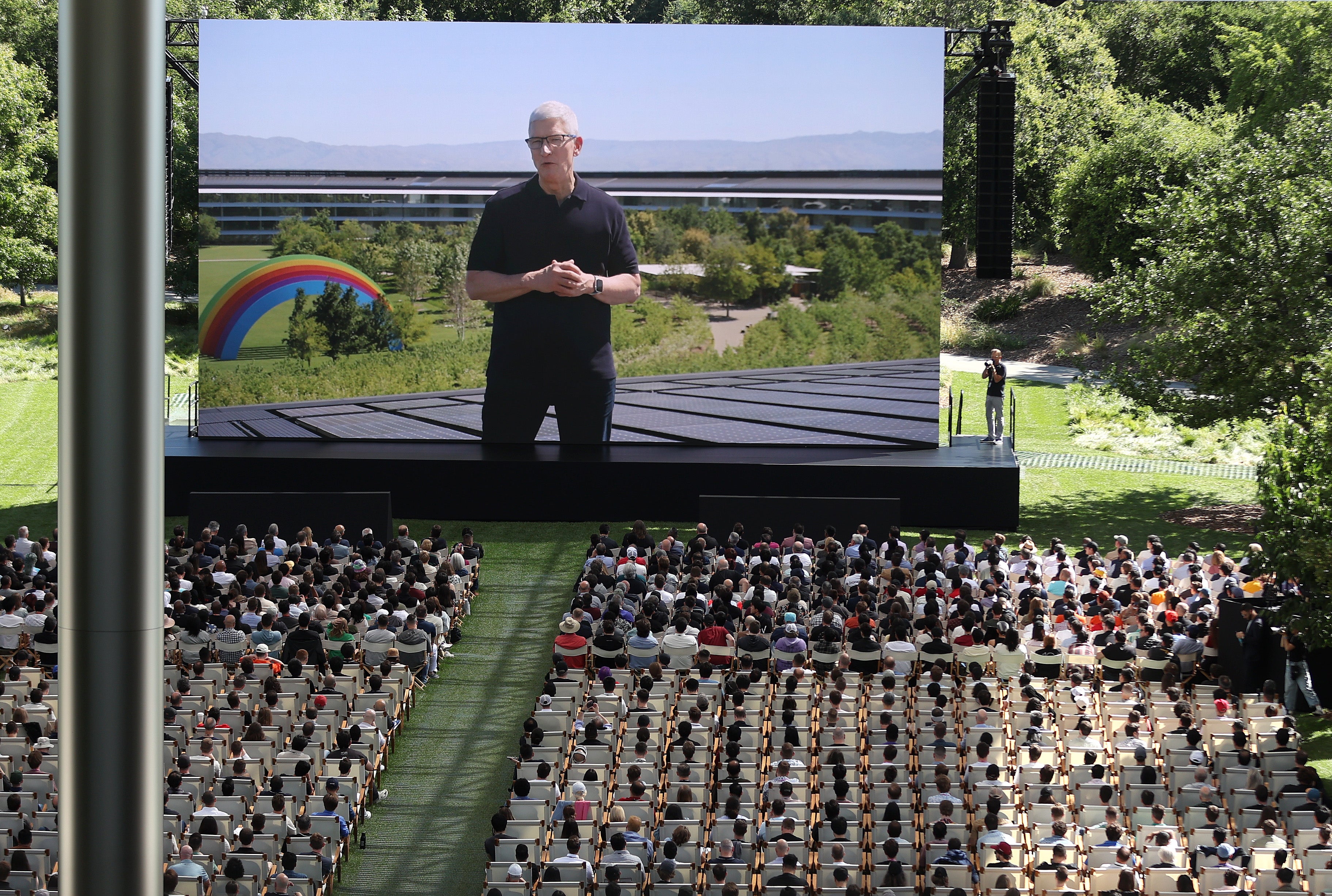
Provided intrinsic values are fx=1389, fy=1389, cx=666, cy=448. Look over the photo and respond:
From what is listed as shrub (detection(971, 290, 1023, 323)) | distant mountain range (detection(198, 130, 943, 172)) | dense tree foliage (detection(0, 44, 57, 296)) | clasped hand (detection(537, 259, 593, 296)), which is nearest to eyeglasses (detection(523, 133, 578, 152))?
distant mountain range (detection(198, 130, 943, 172))

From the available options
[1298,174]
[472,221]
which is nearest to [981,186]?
[1298,174]

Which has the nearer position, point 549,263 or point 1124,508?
point 549,263

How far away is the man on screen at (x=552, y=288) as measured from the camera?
74.2 feet

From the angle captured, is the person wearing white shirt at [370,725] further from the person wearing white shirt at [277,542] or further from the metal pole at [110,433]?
the metal pole at [110,433]

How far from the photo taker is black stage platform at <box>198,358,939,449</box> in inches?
908

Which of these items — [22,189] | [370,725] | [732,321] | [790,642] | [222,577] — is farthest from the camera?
[22,189]

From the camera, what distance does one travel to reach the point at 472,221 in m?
22.9

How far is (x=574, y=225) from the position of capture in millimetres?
22625

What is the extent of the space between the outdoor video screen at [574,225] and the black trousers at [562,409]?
0.13ft

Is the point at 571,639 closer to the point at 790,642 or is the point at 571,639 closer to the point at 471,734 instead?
the point at 471,734

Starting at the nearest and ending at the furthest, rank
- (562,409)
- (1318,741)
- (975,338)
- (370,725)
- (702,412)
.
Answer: (370,725) < (1318,741) < (562,409) < (702,412) < (975,338)

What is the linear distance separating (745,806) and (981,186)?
1203 cm

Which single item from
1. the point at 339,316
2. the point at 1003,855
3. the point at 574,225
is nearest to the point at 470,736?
the point at 1003,855

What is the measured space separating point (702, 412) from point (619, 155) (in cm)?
446
